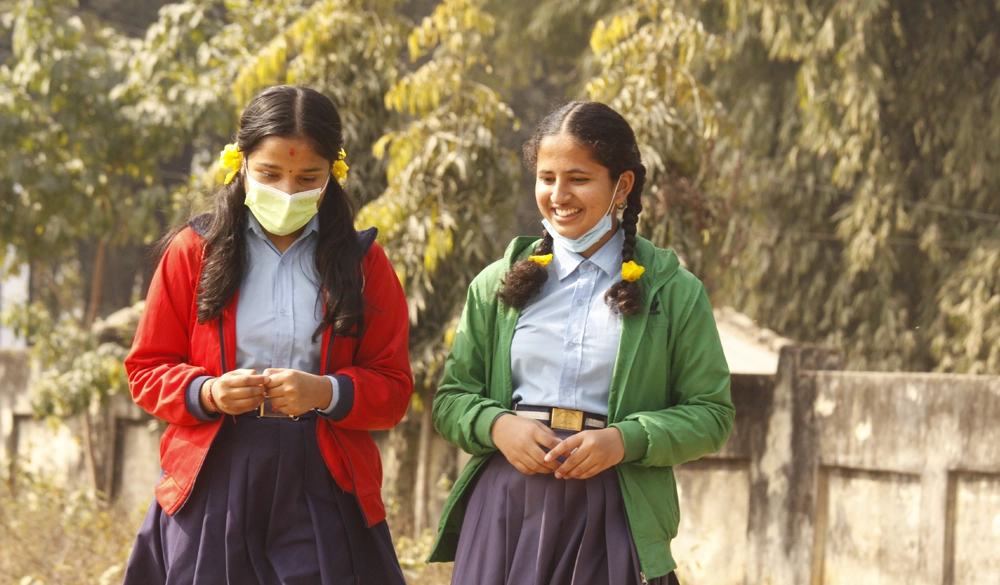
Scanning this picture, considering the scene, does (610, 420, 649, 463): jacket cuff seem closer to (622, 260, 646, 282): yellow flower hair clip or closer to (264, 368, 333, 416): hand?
(622, 260, 646, 282): yellow flower hair clip

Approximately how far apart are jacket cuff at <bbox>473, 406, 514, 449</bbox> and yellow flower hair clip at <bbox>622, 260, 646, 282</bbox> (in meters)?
0.41

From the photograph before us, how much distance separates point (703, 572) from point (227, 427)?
341 cm

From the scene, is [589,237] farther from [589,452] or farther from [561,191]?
[589,452]

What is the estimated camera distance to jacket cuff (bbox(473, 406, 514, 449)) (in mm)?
2557

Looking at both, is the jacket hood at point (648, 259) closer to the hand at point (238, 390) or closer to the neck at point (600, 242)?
the neck at point (600, 242)

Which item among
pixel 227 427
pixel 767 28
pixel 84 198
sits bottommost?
pixel 227 427

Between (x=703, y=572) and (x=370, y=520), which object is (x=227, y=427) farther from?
(x=703, y=572)

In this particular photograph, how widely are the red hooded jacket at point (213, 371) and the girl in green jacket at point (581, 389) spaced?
0.16m

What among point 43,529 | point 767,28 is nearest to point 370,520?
point 43,529

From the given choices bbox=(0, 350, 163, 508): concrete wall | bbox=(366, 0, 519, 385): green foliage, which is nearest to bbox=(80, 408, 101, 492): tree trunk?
bbox=(0, 350, 163, 508): concrete wall

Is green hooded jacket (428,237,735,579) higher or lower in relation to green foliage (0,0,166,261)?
lower

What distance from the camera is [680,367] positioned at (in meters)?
2.63

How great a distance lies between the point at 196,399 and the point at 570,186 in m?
0.96

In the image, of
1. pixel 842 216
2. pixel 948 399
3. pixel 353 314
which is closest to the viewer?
pixel 353 314
